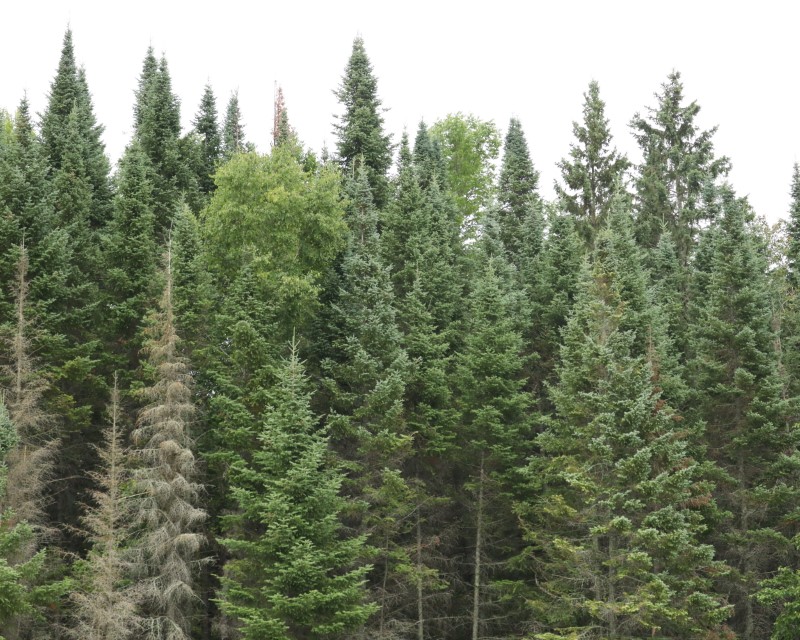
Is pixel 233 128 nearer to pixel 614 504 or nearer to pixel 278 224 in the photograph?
pixel 278 224

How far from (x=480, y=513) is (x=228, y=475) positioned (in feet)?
35.7

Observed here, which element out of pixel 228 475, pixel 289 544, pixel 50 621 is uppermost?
pixel 228 475

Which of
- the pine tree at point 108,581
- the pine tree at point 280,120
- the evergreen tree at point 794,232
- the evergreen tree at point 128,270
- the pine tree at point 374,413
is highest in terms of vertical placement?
the pine tree at point 280,120

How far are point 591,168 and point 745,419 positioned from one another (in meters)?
16.5

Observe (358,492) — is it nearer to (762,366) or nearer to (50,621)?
(50,621)

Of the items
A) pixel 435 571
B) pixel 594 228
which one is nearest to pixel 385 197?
pixel 594 228

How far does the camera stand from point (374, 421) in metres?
33.5

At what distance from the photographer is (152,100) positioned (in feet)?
173

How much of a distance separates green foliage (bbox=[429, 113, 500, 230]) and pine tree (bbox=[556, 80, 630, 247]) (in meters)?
16.1

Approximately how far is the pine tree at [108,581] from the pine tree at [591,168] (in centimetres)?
2659

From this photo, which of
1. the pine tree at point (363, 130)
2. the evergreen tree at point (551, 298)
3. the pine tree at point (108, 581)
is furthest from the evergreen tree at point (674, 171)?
the pine tree at point (108, 581)

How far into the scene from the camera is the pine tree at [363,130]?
46062mm

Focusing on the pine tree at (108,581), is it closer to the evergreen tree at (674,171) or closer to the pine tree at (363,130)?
the pine tree at (363,130)

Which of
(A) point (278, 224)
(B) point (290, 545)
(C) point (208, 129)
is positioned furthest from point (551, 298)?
(C) point (208, 129)
